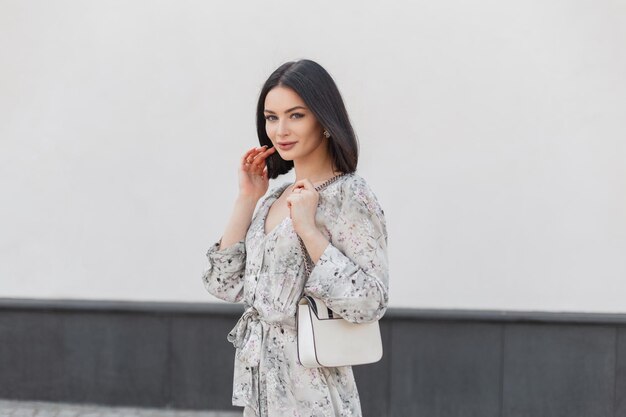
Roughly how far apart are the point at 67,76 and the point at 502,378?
3174mm

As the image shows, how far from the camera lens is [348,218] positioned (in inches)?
91.5

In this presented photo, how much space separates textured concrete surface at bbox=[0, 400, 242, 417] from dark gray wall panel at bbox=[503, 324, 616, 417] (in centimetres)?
169

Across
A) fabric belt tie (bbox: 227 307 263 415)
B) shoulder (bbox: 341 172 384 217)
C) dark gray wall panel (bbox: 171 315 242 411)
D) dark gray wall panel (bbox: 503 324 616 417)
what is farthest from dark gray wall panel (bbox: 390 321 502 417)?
shoulder (bbox: 341 172 384 217)

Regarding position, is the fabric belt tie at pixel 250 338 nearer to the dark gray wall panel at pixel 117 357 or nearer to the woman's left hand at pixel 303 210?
the woman's left hand at pixel 303 210

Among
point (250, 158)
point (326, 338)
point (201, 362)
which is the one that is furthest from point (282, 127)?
point (201, 362)

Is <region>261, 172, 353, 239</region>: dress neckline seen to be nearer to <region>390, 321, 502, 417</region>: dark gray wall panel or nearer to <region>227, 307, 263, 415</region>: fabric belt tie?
<region>227, 307, 263, 415</region>: fabric belt tie

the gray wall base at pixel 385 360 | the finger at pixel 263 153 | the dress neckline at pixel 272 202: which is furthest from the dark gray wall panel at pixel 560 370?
the finger at pixel 263 153

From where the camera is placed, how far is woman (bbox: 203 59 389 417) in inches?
89.3

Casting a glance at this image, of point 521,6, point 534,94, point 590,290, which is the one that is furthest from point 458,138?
point 590,290

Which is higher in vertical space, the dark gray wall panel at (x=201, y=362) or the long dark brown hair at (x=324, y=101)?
the long dark brown hair at (x=324, y=101)

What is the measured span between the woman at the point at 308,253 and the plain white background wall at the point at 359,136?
2584 mm

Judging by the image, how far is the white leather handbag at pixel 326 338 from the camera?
Result: 89.8 inches

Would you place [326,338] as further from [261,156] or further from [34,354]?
[34,354]

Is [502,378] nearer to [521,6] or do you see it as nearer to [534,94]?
[534,94]
